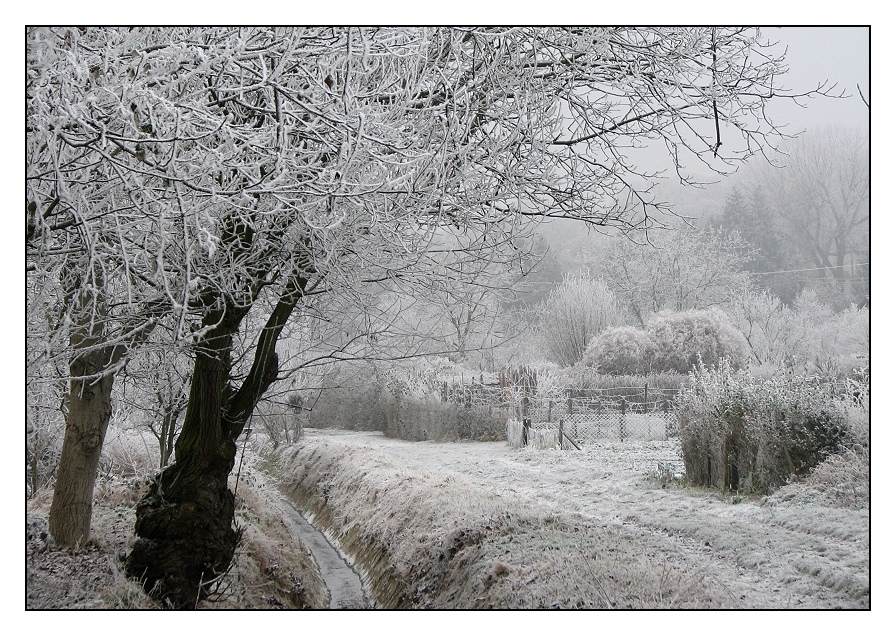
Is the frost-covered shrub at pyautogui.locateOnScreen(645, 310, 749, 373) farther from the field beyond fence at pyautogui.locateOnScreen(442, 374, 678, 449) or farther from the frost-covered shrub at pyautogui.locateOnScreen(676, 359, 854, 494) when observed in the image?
the field beyond fence at pyautogui.locateOnScreen(442, 374, 678, 449)

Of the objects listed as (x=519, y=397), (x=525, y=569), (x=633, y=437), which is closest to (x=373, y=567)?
(x=525, y=569)

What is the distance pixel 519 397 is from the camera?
228 inches

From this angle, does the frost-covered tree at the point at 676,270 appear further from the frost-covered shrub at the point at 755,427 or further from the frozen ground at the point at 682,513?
the frozen ground at the point at 682,513

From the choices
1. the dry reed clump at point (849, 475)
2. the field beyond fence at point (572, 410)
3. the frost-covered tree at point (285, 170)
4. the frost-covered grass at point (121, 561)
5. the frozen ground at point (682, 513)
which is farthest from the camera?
the field beyond fence at point (572, 410)

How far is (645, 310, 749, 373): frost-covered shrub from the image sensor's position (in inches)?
194

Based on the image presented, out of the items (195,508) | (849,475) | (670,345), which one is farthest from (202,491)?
(670,345)

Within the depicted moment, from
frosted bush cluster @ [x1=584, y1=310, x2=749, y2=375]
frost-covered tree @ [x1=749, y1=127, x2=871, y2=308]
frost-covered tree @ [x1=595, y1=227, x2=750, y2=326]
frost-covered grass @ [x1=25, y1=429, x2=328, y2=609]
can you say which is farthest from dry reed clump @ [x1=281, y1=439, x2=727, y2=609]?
frost-covered tree @ [x1=595, y1=227, x2=750, y2=326]

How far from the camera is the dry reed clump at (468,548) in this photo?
2.80 metres

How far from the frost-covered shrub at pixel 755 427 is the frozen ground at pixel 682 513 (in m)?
0.19

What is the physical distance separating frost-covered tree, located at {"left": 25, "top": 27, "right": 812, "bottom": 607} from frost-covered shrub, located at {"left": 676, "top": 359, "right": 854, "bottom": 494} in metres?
1.42

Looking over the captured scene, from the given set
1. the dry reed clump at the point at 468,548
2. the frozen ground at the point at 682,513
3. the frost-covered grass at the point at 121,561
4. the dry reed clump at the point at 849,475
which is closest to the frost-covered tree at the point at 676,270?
the frozen ground at the point at 682,513

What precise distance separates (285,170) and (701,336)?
3.61 m
